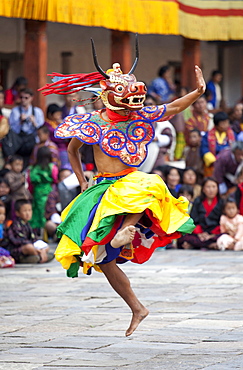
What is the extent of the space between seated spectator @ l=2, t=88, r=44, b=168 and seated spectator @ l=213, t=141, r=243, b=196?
2352 millimetres

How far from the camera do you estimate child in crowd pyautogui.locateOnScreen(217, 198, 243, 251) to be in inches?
415

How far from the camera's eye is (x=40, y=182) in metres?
10.9

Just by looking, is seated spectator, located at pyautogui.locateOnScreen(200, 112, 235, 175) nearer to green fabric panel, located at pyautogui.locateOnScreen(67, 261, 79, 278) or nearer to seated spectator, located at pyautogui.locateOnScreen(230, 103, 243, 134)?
seated spectator, located at pyautogui.locateOnScreen(230, 103, 243, 134)

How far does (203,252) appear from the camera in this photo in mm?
10445

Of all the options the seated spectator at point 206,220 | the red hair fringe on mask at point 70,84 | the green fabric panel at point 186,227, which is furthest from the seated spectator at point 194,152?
the green fabric panel at point 186,227

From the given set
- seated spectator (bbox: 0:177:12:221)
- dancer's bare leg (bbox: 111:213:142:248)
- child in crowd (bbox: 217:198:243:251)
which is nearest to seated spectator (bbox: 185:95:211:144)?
child in crowd (bbox: 217:198:243:251)

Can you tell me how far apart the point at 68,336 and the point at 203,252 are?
16.7 feet

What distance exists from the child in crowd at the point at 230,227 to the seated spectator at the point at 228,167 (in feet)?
2.38

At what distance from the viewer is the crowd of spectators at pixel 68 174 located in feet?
33.6

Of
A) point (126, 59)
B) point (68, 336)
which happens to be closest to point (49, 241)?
point (126, 59)

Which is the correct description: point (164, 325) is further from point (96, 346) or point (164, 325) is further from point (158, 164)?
point (158, 164)

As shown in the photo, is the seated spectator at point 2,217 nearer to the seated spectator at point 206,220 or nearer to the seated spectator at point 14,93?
the seated spectator at point 206,220

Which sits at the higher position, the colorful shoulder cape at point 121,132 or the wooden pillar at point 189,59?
the wooden pillar at point 189,59

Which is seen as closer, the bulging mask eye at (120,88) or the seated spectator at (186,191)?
the bulging mask eye at (120,88)
